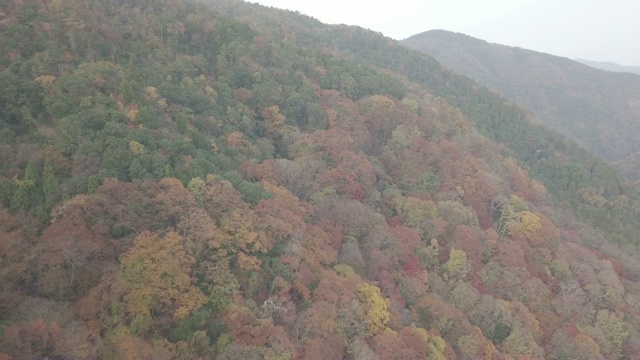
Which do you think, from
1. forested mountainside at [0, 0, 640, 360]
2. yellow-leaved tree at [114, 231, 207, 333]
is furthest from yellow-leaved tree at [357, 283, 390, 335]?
yellow-leaved tree at [114, 231, 207, 333]

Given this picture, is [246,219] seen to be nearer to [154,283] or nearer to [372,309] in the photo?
[154,283]

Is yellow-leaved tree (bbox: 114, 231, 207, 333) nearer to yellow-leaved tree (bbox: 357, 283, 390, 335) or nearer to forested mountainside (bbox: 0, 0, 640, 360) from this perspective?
forested mountainside (bbox: 0, 0, 640, 360)

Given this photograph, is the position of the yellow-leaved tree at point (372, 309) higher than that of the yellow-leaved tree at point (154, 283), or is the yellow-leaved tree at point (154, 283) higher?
the yellow-leaved tree at point (154, 283)

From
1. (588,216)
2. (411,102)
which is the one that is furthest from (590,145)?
(411,102)

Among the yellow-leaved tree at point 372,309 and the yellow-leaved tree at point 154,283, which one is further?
the yellow-leaved tree at point 372,309

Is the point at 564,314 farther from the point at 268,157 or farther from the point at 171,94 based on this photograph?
the point at 171,94

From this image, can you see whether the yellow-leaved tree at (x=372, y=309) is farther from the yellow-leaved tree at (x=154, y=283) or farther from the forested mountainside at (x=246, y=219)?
the yellow-leaved tree at (x=154, y=283)

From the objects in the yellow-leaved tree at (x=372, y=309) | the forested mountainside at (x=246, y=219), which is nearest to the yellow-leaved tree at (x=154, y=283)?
the forested mountainside at (x=246, y=219)

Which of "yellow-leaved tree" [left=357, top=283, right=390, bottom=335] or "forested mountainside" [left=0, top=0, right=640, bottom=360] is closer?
"forested mountainside" [left=0, top=0, right=640, bottom=360]
